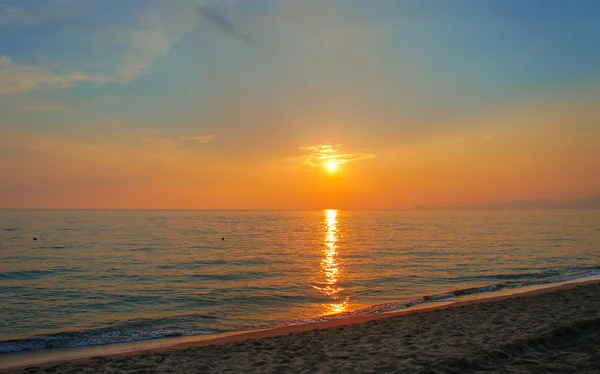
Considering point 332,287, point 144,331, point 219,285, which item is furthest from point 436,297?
point 144,331

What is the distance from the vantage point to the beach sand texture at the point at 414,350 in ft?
28.3

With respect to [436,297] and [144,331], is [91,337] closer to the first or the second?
[144,331]

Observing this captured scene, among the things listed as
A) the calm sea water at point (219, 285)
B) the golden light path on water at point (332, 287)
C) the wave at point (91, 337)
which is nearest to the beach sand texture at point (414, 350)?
the wave at point (91, 337)

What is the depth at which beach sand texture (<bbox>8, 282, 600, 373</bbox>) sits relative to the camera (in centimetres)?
863

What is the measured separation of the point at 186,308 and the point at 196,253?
2306 centimetres

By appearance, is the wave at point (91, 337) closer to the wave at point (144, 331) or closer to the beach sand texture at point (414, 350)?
the wave at point (144, 331)

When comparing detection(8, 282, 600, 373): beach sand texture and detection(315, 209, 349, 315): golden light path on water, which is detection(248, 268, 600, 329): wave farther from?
detection(8, 282, 600, 373): beach sand texture

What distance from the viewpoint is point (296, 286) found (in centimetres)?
2325

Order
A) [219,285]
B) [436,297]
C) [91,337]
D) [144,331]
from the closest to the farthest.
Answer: [91,337] → [144,331] → [436,297] → [219,285]

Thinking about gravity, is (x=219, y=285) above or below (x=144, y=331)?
below

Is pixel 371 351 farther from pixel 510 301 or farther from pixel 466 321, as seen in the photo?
pixel 510 301

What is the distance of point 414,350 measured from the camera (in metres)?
9.74

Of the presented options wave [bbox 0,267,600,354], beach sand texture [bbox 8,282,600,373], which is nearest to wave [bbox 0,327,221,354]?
wave [bbox 0,267,600,354]

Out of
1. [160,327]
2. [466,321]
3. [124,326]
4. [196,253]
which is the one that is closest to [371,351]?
[466,321]
